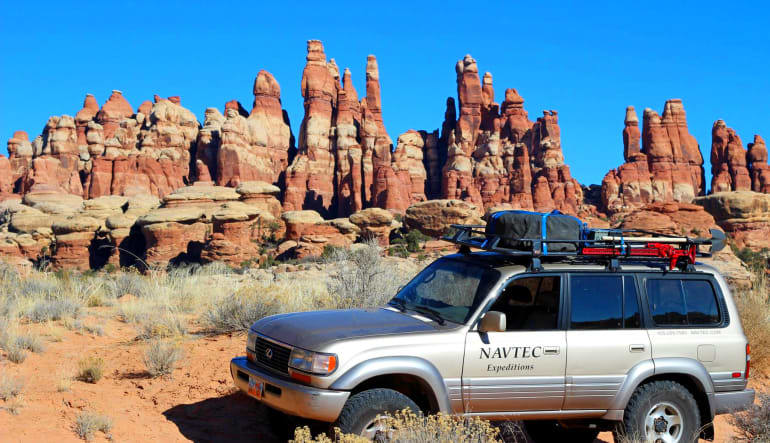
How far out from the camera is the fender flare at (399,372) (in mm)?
4535

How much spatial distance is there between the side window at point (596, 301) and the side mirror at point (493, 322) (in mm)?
823

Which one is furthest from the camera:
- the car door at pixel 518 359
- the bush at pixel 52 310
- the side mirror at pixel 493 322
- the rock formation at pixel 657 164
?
the rock formation at pixel 657 164

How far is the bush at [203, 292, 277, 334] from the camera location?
905cm

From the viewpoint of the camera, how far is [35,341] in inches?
310

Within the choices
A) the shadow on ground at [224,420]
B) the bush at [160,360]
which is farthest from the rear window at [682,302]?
the bush at [160,360]

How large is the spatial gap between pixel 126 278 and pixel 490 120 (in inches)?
3436

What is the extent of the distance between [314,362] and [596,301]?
8.30 feet

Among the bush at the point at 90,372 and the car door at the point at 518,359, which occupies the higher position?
the car door at the point at 518,359

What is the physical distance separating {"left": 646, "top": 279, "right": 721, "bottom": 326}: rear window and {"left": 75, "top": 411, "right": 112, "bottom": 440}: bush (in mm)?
4907

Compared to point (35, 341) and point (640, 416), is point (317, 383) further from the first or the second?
point (35, 341)

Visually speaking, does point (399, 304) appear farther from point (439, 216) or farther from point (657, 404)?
point (439, 216)

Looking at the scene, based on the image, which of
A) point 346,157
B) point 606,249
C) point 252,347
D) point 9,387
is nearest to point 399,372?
point 252,347

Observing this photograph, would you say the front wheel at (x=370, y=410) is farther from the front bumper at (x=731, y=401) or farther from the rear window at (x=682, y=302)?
the front bumper at (x=731, y=401)

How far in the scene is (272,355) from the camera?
16.7 feet
